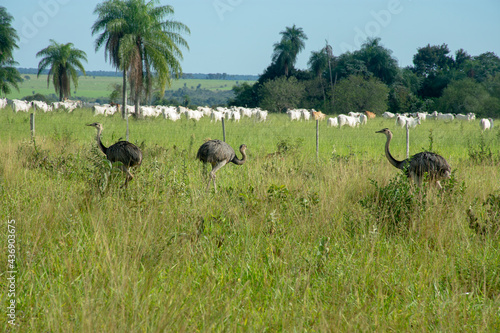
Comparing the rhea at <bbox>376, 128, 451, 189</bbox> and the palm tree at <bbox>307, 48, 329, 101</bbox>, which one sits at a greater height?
the palm tree at <bbox>307, 48, 329, 101</bbox>

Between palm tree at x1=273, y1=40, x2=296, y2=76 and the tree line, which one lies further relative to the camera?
palm tree at x1=273, y1=40, x2=296, y2=76

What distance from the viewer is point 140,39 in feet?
104

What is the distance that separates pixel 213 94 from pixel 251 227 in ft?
605

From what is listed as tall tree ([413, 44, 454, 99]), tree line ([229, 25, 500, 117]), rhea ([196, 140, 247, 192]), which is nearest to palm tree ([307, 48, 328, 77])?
tree line ([229, 25, 500, 117])

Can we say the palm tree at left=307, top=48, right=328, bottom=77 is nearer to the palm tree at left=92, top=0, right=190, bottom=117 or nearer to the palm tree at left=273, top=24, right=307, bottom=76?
the palm tree at left=273, top=24, right=307, bottom=76

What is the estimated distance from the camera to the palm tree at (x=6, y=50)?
4009 centimetres

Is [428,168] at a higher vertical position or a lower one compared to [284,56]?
lower

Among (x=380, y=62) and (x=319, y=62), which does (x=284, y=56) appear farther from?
(x=380, y=62)

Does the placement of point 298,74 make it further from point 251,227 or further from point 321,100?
point 251,227

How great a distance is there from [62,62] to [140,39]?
22.8 metres

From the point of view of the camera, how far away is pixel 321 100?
57.7m

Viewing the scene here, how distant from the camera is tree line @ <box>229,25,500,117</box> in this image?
47250mm

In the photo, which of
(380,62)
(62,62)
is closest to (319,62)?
(380,62)

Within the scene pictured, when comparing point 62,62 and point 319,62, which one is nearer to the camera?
point 62,62
